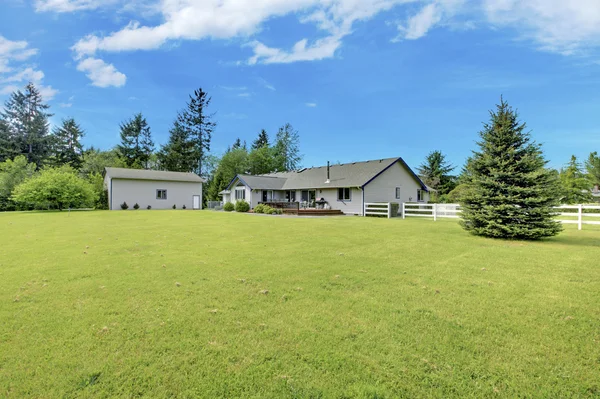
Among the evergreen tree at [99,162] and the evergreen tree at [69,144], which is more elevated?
the evergreen tree at [69,144]

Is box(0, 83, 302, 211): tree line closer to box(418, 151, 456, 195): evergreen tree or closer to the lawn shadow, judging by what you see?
box(418, 151, 456, 195): evergreen tree

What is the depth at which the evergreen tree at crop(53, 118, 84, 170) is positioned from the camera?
48438mm

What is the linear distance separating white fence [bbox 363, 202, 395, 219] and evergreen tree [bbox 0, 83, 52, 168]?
52347mm

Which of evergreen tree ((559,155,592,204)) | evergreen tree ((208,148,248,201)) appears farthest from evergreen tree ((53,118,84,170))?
evergreen tree ((559,155,592,204))

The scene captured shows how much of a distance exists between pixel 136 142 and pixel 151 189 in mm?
22392

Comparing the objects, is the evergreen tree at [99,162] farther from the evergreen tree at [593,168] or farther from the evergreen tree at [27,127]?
the evergreen tree at [593,168]

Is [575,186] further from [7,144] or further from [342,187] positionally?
[7,144]

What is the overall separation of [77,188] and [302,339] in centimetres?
3411

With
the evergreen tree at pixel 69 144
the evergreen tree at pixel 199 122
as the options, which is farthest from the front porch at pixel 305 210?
the evergreen tree at pixel 69 144

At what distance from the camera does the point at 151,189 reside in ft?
110

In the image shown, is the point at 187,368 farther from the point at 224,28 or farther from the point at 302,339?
the point at 224,28

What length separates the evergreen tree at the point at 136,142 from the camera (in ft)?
163

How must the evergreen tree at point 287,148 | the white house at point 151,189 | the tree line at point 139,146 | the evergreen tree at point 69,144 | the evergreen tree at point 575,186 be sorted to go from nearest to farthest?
the white house at point 151,189 → the evergreen tree at point 575,186 → the tree line at point 139,146 → the evergreen tree at point 69,144 → the evergreen tree at point 287,148

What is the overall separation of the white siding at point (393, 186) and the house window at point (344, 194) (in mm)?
1688
